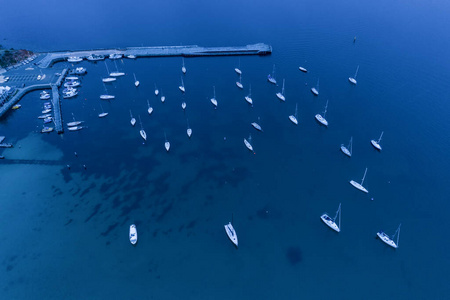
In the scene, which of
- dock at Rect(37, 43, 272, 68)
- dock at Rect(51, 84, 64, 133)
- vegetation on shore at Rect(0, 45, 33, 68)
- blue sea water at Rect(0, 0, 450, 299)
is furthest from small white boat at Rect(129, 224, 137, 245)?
vegetation on shore at Rect(0, 45, 33, 68)

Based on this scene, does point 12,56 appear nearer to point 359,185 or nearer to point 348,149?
point 348,149

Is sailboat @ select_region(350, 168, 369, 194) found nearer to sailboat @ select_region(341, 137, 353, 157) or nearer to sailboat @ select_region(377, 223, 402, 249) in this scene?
sailboat @ select_region(341, 137, 353, 157)

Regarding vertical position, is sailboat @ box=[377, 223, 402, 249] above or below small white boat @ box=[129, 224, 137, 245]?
above

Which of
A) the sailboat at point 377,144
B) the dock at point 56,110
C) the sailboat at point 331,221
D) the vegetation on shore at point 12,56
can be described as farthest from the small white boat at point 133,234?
the vegetation on shore at point 12,56

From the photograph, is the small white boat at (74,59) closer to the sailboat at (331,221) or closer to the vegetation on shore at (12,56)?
the vegetation on shore at (12,56)

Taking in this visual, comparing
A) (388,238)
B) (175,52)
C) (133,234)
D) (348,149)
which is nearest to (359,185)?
(348,149)
